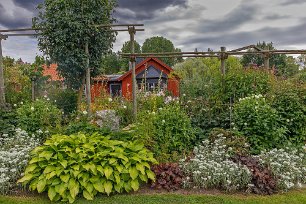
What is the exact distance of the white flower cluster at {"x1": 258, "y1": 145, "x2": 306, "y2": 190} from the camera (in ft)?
13.4

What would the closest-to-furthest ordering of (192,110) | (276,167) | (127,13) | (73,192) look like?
(73,192) < (276,167) < (192,110) < (127,13)

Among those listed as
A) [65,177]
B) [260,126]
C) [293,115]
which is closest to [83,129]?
[65,177]

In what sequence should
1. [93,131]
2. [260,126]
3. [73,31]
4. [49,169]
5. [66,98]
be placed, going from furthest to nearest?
[66,98]
[73,31]
[260,126]
[93,131]
[49,169]

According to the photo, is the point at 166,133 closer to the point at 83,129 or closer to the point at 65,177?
the point at 83,129

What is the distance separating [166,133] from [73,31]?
139 inches

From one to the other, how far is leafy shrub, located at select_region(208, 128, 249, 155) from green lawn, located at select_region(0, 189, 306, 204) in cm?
92

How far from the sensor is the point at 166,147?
15.6 ft

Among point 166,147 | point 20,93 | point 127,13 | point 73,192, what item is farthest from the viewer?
point 20,93

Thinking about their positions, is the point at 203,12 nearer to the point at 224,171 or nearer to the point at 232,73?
the point at 232,73

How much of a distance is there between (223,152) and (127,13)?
4874 mm

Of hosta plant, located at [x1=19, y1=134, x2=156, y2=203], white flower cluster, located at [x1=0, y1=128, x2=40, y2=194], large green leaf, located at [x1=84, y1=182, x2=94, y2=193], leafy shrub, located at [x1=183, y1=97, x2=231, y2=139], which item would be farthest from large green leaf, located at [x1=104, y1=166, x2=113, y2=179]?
leafy shrub, located at [x1=183, y1=97, x2=231, y2=139]

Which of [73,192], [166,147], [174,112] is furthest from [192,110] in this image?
[73,192]

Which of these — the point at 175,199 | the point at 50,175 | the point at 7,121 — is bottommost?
the point at 175,199

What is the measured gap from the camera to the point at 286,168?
435 cm
